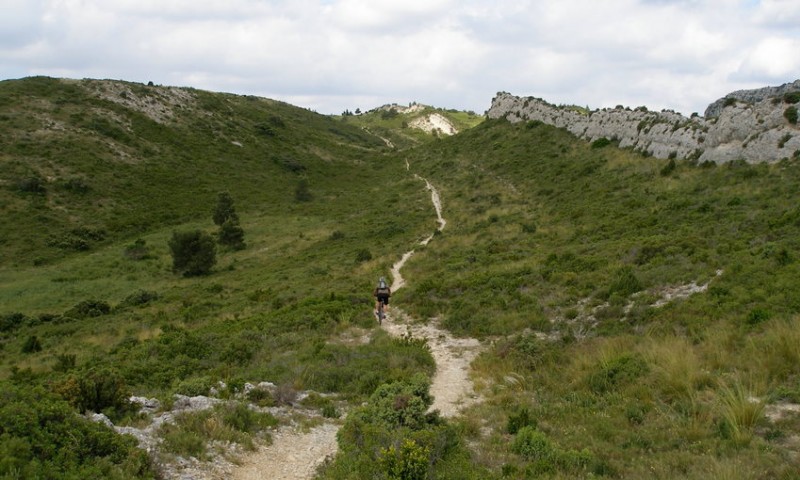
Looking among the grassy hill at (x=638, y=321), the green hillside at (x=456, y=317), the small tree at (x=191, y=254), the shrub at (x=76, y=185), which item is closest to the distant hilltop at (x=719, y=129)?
the grassy hill at (x=638, y=321)

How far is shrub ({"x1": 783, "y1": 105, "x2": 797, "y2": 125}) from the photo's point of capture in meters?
26.9

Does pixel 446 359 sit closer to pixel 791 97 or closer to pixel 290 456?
pixel 290 456

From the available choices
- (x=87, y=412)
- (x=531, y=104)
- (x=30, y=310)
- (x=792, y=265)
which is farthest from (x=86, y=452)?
(x=531, y=104)

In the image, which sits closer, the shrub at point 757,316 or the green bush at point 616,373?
the green bush at point 616,373

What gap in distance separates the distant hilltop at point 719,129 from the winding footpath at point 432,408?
21494mm

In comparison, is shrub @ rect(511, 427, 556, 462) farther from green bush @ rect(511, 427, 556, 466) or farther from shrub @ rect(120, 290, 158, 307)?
shrub @ rect(120, 290, 158, 307)

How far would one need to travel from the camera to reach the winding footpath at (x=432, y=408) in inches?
337

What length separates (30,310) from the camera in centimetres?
3184

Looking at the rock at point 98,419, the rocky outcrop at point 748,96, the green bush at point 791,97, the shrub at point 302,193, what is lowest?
the rock at point 98,419

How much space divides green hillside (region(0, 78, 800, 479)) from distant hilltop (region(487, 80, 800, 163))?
1.33m

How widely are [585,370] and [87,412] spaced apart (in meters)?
10.5

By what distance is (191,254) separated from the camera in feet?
129

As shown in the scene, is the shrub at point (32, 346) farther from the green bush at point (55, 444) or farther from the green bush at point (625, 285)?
the green bush at point (625, 285)

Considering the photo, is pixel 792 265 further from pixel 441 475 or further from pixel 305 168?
pixel 305 168
